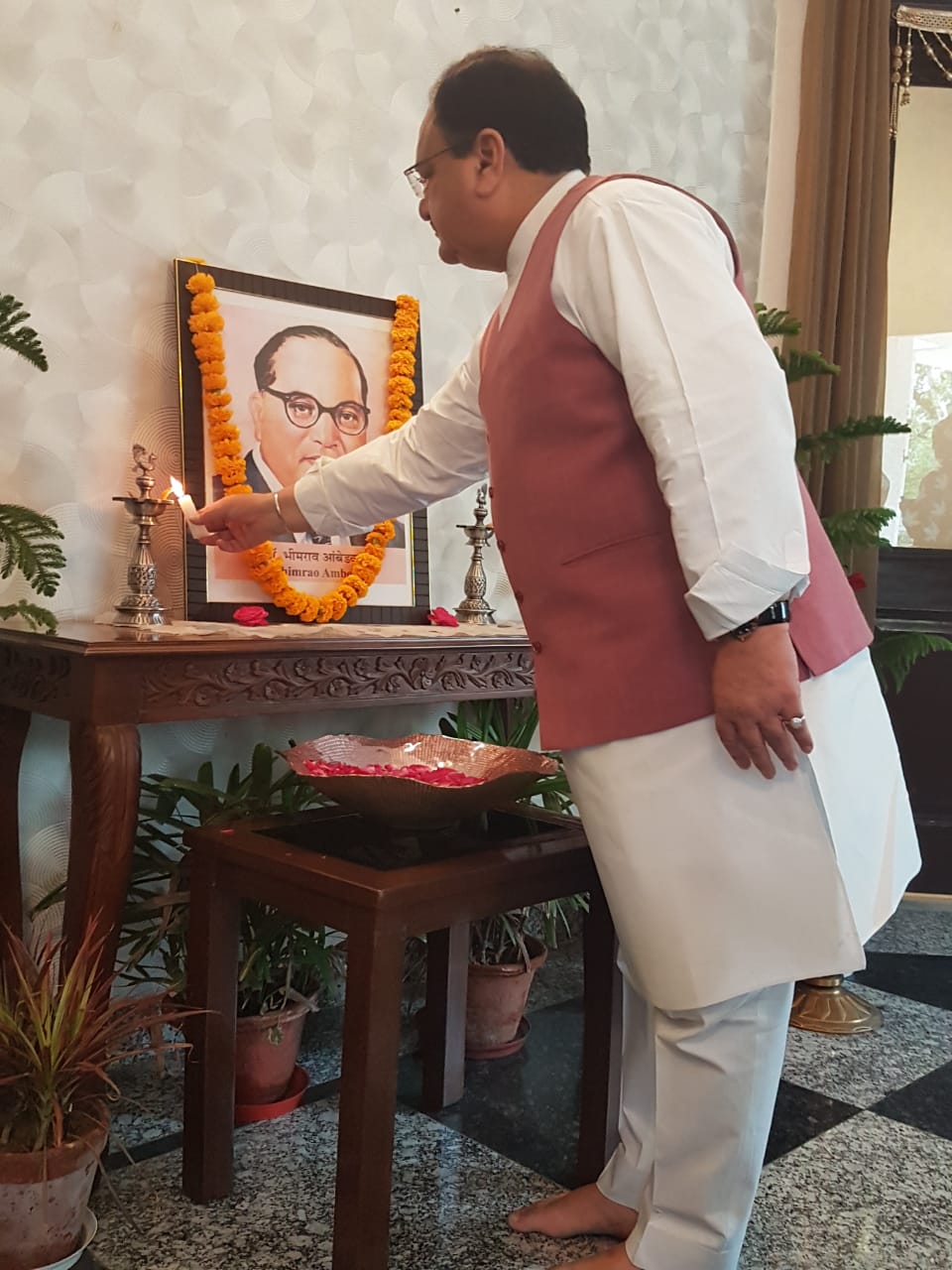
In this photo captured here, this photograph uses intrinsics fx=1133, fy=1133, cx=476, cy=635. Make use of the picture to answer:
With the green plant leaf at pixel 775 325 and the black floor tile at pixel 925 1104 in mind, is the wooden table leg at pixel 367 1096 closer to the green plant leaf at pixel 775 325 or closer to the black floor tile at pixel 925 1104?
the black floor tile at pixel 925 1104

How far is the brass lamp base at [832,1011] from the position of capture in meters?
2.49

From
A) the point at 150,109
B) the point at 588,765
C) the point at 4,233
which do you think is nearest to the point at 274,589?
the point at 4,233

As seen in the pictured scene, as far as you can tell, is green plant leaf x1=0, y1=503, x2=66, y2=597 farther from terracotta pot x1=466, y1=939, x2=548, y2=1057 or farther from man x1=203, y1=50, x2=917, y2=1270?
terracotta pot x1=466, y1=939, x2=548, y2=1057

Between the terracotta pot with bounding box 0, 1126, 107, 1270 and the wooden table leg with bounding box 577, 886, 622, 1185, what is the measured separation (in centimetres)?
73

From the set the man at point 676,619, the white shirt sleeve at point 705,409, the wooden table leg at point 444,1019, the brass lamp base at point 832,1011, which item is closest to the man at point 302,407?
the wooden table leg at point 444,1019

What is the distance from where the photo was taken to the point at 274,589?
7.62ft

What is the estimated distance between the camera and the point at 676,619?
4.24 ft

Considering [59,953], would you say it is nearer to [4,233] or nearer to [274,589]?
[274,589]

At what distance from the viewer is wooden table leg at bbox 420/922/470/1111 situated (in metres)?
2.04

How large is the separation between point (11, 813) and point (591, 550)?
129cm

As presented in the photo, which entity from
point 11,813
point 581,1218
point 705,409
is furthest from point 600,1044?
point 11,813

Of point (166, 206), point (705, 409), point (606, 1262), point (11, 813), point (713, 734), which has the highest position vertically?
point (166, 206)

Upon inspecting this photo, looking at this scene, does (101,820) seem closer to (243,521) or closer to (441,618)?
(243,521)

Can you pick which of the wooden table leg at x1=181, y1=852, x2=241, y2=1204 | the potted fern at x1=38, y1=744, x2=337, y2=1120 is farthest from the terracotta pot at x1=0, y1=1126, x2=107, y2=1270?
the potted fern at x1=38, y1=744, x2=337, y2=1120
